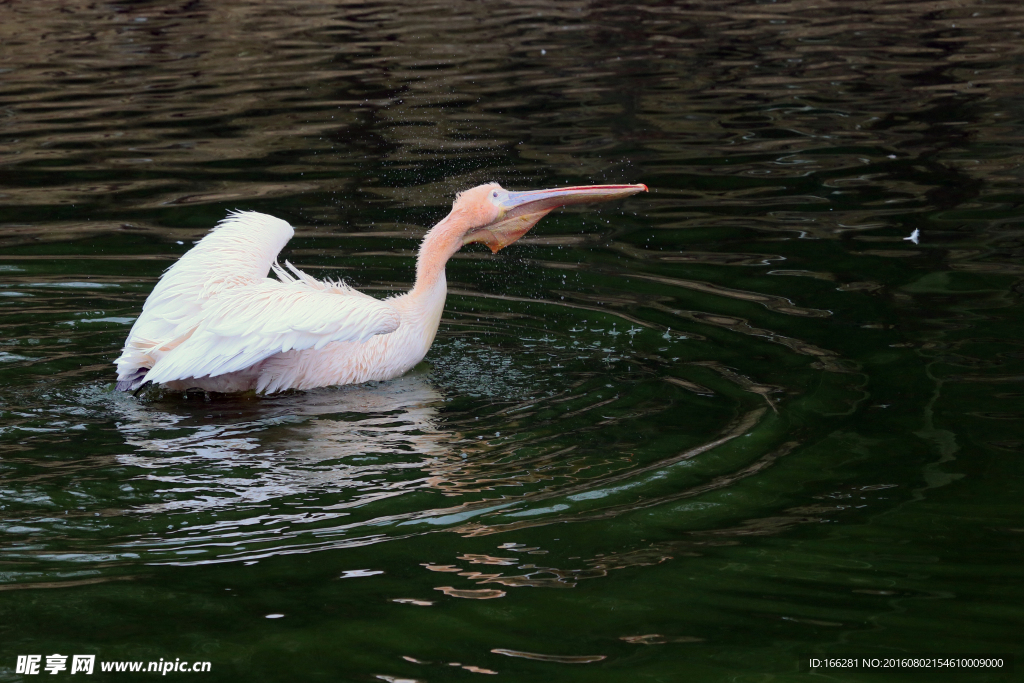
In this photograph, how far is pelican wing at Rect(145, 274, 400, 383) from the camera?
4.38m

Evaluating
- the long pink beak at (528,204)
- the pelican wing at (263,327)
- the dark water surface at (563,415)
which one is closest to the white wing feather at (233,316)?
the pelican wing at (263,327)

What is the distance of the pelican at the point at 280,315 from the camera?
14.5ft

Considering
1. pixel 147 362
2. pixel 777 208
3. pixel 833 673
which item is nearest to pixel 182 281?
pixel 147 362

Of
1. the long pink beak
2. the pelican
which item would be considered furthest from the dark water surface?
the long pink beak

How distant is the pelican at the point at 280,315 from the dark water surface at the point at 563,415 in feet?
0.48

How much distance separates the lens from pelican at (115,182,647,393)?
14.5 ft

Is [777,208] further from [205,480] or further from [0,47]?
[0,47]

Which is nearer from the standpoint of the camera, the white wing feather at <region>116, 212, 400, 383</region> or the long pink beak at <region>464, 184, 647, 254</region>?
the white wing feather at <region>116, 212, 400, 383</region>

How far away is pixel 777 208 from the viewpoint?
7316mm

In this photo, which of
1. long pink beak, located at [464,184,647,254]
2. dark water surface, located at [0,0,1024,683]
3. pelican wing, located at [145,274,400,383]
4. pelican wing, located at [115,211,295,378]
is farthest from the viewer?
long pink beak, located at [464,184,647,254]

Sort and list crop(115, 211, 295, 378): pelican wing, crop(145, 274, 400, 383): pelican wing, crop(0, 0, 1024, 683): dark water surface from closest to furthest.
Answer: crop(0, 0, 1024, 683): dark water surface → crop(145, 274, 400, 383): pelican wing → crop(115, 211, 295, 378): pelican wing

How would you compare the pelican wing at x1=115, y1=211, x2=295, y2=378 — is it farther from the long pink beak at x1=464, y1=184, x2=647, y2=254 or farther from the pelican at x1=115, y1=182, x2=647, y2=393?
the long pink beak at x1=464, y1=184, x2=647, y2=254

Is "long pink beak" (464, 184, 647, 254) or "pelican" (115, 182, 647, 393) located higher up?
"long pink beak" (464, 184, 647, 254)

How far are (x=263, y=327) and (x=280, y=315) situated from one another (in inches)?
3.6
